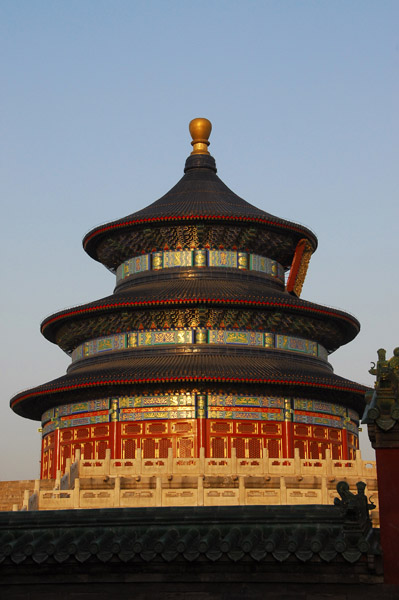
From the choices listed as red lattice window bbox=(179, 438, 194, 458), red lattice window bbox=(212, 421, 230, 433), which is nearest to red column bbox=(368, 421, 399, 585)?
red lattice window bbox=(179, 438, 194, 458)

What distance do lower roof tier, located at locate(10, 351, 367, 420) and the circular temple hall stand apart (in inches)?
3.2

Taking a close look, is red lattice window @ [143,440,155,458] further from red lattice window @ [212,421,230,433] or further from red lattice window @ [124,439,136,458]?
red lattice window @ [212,421,230,433]

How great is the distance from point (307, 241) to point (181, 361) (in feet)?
37.8

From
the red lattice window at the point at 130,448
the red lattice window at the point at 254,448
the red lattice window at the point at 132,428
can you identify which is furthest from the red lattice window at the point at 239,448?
the red lattice window at the point at 130,448

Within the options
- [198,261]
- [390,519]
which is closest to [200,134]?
[198,261]

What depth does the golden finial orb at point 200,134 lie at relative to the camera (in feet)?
178

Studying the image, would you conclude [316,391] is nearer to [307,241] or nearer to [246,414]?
[246,414]

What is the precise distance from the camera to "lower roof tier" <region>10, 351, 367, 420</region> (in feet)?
139

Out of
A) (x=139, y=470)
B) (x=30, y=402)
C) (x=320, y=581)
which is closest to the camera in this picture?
(x=320, y=581)

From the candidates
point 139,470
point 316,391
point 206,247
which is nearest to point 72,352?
point 206,247

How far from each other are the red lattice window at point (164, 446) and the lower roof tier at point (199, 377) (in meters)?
2.36

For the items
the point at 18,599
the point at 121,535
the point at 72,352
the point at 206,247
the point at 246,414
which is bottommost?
the point at 18,599

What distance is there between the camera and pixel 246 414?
43.3 m

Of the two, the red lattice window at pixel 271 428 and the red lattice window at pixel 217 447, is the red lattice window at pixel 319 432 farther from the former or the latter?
the red lattice window at pixel 217 447
